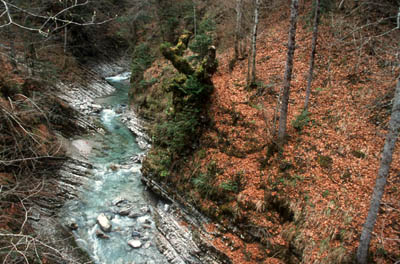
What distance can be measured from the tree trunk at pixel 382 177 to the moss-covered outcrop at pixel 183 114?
8278mm

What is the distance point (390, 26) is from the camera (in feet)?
43.0

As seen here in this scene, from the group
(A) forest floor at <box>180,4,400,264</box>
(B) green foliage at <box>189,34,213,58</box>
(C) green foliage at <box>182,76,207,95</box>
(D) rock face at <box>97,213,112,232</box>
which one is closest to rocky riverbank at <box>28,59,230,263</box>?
(D) rock face at <box>97,213,112,232</box>

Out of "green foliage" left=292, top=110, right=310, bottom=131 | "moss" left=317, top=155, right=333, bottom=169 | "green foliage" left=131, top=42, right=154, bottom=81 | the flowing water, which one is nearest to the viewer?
"moss" left=317, top=155, right=333, bottom=169

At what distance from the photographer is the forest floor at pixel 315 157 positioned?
8219 millimetres

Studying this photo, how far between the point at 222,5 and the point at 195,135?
51.5 ft

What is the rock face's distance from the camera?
11.4 m

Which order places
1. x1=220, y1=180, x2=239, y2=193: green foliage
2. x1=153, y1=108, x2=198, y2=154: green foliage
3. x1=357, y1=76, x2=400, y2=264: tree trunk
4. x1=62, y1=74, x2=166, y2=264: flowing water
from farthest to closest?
x1=153, y1=108, x2=198, y2=154: green foliage, x1=220, y1=180, x2=239, y2=193: green foliage, x1=62, y1=74, x2=166, y2=264: flowing water, x1=357, y1=76, x2=400, y2=264: tree trunk

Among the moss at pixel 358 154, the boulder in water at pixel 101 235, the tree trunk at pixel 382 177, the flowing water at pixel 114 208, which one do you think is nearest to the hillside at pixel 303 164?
the moss at pixel 358 154

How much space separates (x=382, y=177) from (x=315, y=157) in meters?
3.58

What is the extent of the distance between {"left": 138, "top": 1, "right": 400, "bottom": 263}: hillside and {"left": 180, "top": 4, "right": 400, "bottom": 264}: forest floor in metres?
0.03

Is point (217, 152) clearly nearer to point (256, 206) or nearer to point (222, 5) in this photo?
point (256, 206)

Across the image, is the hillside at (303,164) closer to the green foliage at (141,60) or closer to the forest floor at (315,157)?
the forest floor at (315,157)

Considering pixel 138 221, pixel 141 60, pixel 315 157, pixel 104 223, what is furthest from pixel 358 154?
pixel 141 60

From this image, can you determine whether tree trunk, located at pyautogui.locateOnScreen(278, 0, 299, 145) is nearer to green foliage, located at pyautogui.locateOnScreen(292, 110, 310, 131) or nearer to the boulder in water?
green foliage, located at pyautogui.locateOnScreen(292, 110, 310, 131)
